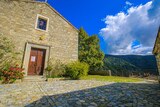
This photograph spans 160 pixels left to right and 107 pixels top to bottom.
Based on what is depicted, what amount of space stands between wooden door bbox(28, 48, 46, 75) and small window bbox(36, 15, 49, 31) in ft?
6.59

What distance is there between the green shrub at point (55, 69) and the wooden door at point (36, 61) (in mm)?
664

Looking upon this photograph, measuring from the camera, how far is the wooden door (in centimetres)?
944

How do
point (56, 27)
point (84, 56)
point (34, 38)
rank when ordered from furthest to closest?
point (84, 56) < point (56, 27) < point (34, 38)

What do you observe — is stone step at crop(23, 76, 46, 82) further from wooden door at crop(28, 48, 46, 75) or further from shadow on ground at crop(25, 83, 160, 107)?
shadow on ground at crop(25, 83, 160, 107)

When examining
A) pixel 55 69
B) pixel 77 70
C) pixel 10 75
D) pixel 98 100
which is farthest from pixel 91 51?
pixel 98 100

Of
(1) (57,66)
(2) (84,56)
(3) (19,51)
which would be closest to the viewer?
(3) (19,51)

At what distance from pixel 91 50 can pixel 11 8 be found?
1725 cm

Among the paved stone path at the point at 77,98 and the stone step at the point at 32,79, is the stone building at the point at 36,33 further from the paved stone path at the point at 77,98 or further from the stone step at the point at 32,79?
the paved stone path at the point at 77,98

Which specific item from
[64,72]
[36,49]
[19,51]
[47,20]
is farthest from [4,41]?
[64,72]

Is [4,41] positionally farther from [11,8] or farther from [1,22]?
[11,8]

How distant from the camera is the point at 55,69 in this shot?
10.3 m

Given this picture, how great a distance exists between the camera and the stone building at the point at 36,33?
8688mm

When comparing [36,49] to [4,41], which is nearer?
[4,41]

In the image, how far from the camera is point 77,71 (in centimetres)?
957
